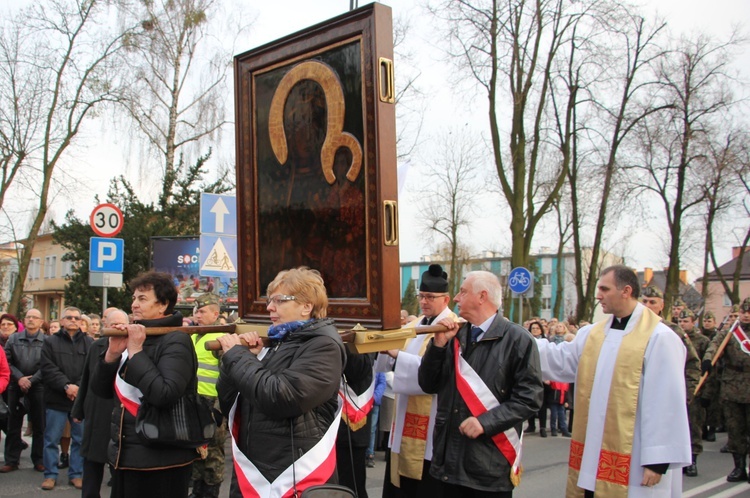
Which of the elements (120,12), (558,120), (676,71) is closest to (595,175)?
(558,120)

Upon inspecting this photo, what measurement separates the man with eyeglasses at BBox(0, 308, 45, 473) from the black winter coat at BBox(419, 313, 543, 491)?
6531mm

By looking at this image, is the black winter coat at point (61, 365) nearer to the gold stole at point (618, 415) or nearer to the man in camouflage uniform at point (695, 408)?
Result: the gold stole at point (618, 415)

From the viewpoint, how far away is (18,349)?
925cm

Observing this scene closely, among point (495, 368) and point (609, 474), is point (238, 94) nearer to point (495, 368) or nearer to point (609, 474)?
point (495, 368)

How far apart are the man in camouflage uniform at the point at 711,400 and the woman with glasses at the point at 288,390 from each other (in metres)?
8.66

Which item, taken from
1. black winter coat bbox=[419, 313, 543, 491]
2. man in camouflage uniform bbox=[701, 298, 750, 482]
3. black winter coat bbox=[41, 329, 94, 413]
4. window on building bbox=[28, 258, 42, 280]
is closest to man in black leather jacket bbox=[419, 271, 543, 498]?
black winter coat bbox=[419, 313, 543, 491]

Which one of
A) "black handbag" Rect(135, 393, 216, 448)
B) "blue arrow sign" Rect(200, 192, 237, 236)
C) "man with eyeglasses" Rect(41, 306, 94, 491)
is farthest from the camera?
"blue arrow sign" Rect(200, 192, 237, 236)

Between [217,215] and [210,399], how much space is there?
120 inches

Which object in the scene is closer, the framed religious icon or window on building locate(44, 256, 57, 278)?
the framed religious icon

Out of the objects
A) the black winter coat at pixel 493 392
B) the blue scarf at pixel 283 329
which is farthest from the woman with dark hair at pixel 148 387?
the black winter coat at pixel 493 392

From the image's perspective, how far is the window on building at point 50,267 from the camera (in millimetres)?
55312

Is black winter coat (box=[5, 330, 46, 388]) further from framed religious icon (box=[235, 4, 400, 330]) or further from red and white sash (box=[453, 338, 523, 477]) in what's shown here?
red and white sash (box=[453, 338, 523, 477])

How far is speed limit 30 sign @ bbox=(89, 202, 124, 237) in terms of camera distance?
34.4 ft

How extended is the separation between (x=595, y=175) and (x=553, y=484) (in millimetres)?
17671
